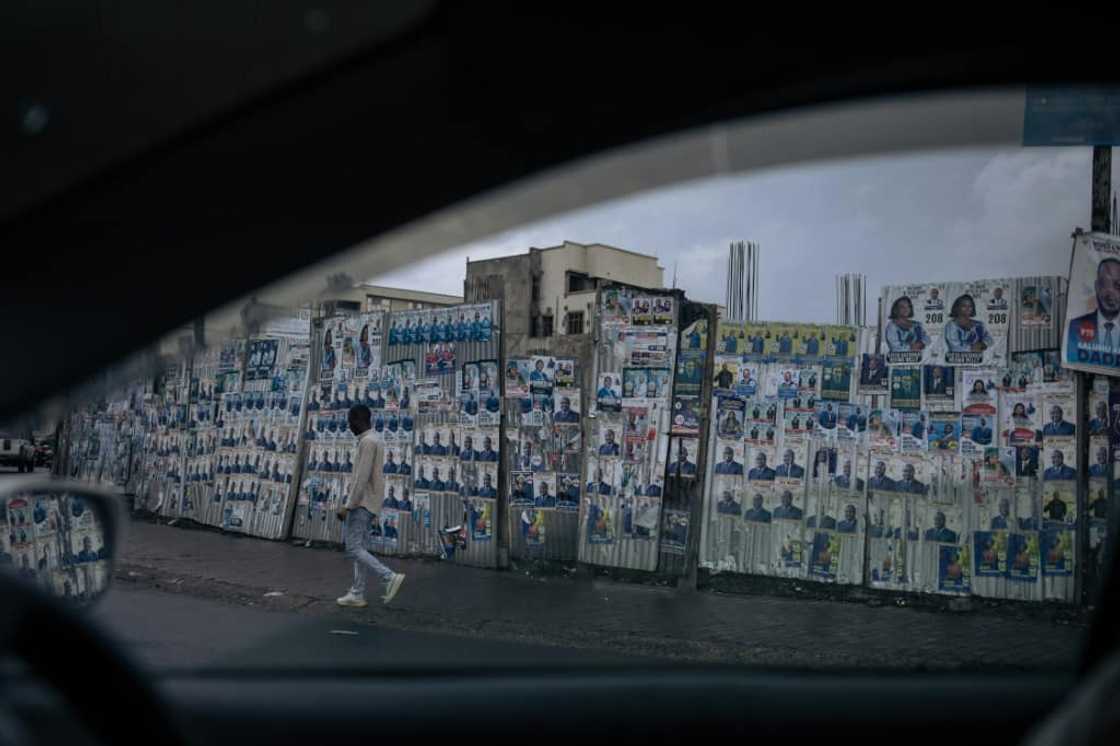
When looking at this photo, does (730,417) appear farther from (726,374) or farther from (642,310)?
(642,310)

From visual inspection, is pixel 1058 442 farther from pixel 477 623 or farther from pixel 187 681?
pixel 187 681

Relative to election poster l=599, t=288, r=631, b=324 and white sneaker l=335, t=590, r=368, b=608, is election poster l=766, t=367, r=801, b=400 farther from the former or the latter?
A: white sneaker l=335, t=590, r=368, b=608

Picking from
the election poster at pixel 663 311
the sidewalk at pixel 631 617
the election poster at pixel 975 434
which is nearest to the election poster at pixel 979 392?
the election poster at pixel 975 434

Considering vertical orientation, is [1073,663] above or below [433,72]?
below

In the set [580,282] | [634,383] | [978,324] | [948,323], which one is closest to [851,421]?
[948,323]

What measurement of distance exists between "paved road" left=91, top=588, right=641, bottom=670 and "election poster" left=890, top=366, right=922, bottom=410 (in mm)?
3545

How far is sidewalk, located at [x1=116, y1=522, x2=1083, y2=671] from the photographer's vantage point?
6.57 meters

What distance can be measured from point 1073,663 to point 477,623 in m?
5.95

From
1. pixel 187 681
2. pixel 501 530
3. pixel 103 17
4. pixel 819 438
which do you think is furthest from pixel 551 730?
pixel 501 530

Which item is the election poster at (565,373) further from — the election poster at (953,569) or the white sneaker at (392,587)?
the election poster at (953,569)

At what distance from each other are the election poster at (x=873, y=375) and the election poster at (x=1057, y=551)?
1733 mm

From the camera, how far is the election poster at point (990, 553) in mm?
7797

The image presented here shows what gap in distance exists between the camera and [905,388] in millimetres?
8297

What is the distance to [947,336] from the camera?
816cm
